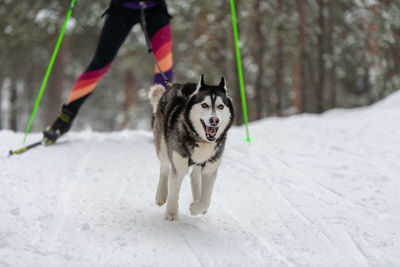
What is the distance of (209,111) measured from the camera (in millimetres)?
3020

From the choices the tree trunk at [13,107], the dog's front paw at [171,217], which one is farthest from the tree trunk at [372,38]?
the tree trunk at [13,107]

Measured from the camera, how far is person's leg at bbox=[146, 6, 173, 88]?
15.9ft

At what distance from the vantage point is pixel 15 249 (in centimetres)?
257

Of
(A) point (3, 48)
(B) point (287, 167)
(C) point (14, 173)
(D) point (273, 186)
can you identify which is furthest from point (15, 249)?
(A) point (3, 48)

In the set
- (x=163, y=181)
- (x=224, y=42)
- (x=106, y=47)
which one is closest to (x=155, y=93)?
(x=163, y=181)

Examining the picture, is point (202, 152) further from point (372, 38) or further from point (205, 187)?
point (372, 38)

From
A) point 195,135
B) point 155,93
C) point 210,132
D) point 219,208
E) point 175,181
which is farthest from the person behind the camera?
point 155,93

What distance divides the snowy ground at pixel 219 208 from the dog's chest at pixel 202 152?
0.58 m

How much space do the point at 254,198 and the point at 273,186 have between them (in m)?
0.42

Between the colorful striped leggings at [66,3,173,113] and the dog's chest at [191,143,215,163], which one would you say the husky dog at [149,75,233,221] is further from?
the colorful striped leggings at [66,3,173,113]

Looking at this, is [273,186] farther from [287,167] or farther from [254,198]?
[287,167]

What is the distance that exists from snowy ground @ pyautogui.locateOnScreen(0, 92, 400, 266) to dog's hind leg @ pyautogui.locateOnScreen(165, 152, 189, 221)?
0.36 feet

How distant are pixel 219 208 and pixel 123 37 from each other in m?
2.46

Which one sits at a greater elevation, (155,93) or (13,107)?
(155,93)
